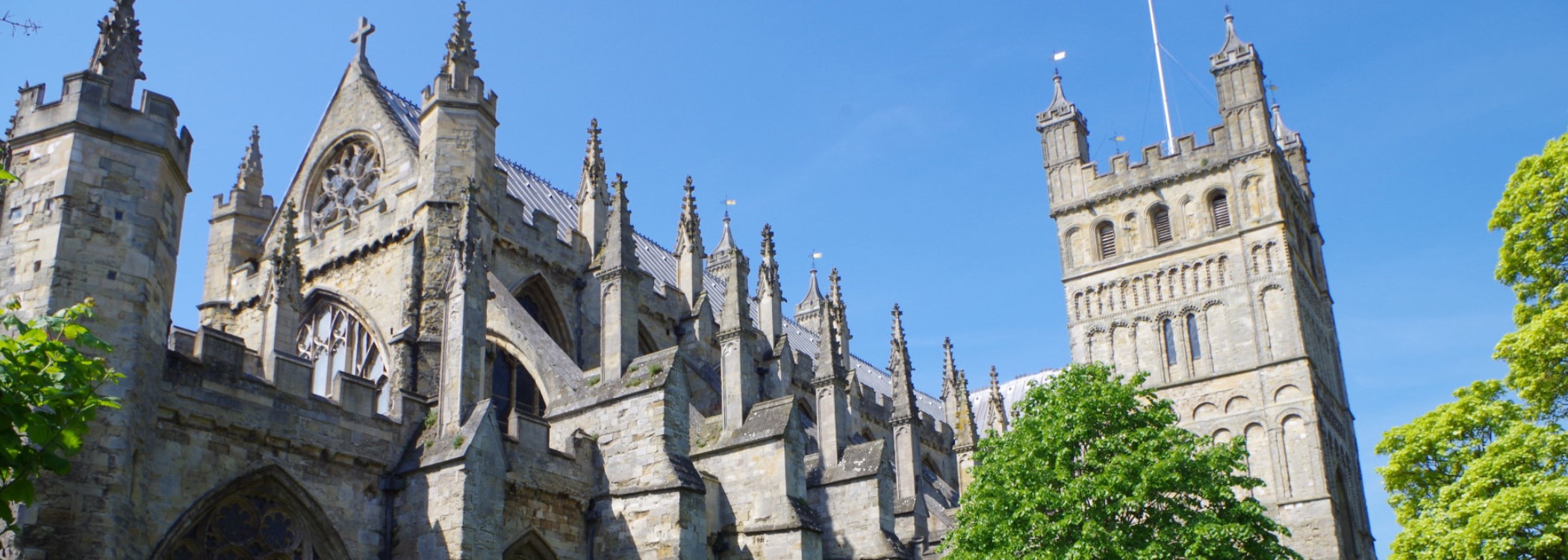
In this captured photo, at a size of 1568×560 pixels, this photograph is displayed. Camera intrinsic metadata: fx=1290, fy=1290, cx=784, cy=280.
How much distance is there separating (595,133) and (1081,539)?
13383mm

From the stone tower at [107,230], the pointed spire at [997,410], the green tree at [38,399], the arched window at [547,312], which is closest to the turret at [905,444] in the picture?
the pointed spire at [997,410]

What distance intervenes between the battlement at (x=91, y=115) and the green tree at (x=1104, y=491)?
13.7 metres

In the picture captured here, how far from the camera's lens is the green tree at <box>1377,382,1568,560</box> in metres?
16.1

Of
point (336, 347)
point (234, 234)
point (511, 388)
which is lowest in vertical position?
point (511, 388)

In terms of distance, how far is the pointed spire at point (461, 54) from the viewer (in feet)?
77.5

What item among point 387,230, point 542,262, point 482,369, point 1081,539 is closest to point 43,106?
point 482,369

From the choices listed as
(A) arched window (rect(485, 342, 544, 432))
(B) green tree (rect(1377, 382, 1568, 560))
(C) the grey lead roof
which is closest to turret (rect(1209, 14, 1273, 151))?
(C) the grey lead roof

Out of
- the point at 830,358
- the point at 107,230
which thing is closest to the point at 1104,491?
the point at 830,358

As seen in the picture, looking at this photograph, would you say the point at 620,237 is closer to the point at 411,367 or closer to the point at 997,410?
the point at 411,367

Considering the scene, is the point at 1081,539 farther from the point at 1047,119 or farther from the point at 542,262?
the point at 1047,119

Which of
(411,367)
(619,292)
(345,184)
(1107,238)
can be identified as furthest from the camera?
(1107,238)

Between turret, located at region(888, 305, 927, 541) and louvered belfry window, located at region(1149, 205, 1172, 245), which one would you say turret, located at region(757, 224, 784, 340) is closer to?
turret, located at region(888, 305, 927, 541)

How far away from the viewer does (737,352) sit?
23.4m

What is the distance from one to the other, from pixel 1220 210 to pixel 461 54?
88.0ft
